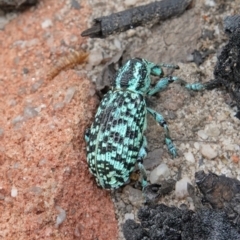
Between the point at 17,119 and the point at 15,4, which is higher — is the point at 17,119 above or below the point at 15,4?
below

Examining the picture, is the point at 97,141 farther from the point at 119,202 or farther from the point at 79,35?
the point at 79,35

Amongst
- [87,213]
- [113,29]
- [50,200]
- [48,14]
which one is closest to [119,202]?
[87,213]

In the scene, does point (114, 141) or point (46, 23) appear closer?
point (114, 141)

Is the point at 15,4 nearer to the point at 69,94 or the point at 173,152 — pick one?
the point at 69,94

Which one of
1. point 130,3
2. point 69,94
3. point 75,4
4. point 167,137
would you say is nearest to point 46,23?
point 75,4

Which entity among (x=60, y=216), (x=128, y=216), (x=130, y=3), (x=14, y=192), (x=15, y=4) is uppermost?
(x=15, y=4)

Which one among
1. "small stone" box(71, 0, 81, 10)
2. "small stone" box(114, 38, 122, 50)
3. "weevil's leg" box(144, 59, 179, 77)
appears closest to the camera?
"weevil's leg" box(144, 59, 179, 77)

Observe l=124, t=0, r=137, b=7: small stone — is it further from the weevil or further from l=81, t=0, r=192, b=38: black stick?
the weevil

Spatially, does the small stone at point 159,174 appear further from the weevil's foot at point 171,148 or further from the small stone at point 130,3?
the small stone at point 130,3

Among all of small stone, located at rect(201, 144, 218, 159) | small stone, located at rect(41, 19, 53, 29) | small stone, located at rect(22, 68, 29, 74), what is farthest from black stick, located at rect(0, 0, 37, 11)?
small stone, located at rect(201, 144, 218, 159)
